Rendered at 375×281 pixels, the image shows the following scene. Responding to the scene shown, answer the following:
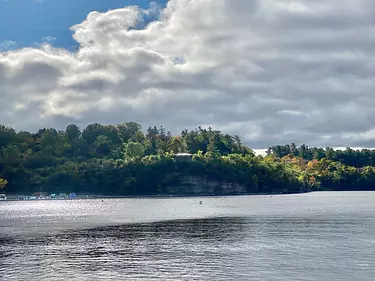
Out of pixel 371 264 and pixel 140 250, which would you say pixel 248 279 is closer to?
pixel 371 264

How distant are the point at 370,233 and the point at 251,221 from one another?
35936 millimetres

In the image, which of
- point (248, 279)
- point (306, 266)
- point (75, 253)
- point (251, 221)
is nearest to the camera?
point (248, 279)

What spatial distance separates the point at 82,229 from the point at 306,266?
62996 millimetres

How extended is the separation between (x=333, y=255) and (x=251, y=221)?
56.2m

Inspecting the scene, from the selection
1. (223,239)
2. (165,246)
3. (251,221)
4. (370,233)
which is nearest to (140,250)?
(165,246)

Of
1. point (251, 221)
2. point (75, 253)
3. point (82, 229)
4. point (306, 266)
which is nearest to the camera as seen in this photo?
point (306, 266)

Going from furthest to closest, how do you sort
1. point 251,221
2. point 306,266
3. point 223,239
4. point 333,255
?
point 251,221, point 223,239, point 333,255, point 306,266

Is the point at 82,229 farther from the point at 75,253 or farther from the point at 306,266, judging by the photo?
the point at 306,266

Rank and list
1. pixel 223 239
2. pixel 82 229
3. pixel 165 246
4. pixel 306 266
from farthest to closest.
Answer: pixel 82 229 → pixel 223 239 → pixel 165 246 → pixel 306 266

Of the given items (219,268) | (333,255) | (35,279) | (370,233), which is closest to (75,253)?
(35,279)

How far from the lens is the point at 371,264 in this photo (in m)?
65.9

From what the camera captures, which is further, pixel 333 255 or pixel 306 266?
pixel 333 255

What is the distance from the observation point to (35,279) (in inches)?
2415

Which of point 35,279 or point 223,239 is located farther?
point 223,239
